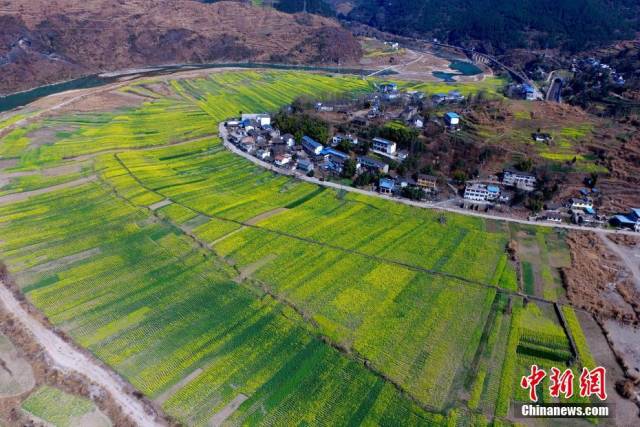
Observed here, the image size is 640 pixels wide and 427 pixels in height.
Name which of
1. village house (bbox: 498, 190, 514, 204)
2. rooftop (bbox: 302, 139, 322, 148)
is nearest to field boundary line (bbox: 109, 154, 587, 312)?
village house (bbox: 498, 190, 514, 204)

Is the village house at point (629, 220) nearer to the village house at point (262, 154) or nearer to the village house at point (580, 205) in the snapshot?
the village house at point (580, 205)

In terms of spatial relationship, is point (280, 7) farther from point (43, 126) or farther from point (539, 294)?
point (539, 294)

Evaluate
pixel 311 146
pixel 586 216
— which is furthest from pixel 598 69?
pixel 311 146

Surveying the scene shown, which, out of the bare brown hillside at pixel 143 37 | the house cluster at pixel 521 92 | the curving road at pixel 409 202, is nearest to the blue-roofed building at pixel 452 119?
the curving road at pixel 409 202

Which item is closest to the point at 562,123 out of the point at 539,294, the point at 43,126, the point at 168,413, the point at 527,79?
the point at 539,294

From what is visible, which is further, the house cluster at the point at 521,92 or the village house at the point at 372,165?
the house cluster at the point at 521,92

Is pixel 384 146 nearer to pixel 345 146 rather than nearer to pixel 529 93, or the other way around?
pixel 345 146
